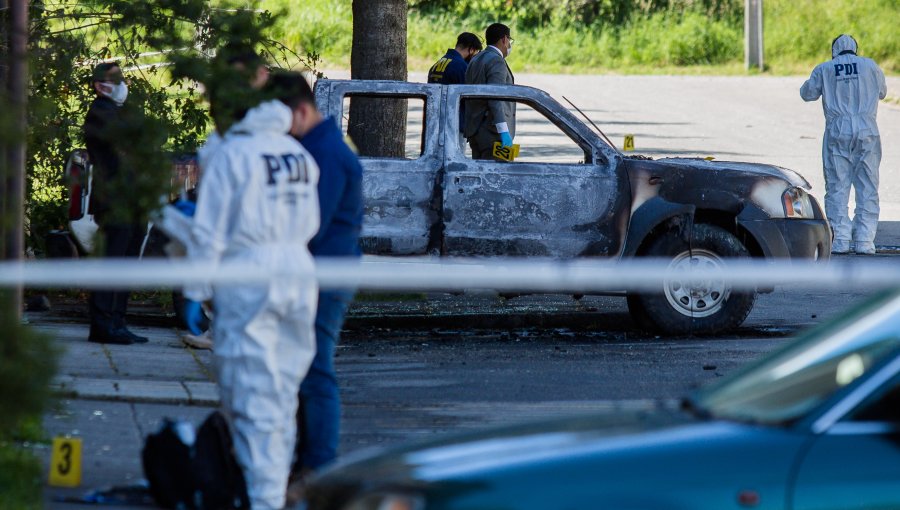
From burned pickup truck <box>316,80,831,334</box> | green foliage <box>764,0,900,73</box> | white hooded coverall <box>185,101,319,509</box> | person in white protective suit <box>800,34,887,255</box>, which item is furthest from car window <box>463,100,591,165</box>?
green foliage <box>764,0,900,73</box>

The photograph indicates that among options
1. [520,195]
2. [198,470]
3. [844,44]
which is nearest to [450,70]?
[844,44]

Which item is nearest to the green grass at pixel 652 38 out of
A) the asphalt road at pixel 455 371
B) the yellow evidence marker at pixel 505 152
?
the asphalt road at pixel 455 371

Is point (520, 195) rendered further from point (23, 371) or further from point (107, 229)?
point (23, 371)

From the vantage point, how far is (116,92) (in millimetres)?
9695

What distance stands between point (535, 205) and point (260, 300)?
490 centimetres

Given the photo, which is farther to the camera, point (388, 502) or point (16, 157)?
point (16, 157)

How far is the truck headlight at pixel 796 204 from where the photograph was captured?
10.8 m

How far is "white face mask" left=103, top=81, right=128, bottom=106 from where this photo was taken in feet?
31.5

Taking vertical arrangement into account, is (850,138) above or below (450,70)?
below

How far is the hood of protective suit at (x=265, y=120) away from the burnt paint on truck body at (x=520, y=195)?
14.2 ft

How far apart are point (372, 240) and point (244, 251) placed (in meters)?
4.56

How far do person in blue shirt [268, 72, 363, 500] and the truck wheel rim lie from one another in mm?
4483

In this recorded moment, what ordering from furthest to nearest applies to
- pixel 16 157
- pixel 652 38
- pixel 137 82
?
pixel 652 38 < pixel 137 82 < pixel 16 157

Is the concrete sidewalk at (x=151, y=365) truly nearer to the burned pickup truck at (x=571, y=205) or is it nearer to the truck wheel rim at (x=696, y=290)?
the truck wheel rim at (x=696, y=290)
